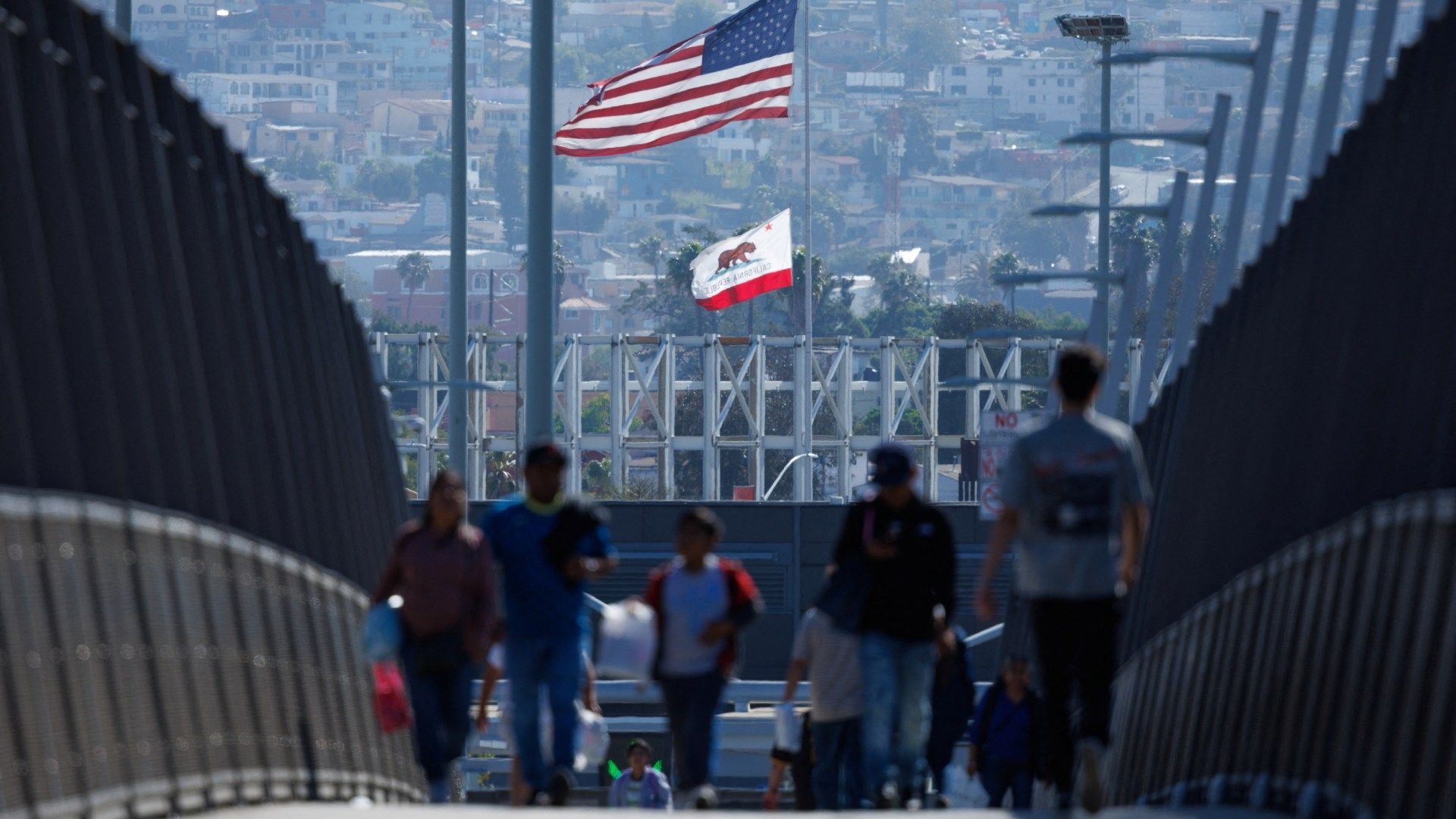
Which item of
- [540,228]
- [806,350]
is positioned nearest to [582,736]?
[540,228]

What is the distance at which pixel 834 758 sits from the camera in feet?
39.1

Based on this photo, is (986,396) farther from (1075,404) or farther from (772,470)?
(1075,404)

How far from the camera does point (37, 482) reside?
9.12 meters

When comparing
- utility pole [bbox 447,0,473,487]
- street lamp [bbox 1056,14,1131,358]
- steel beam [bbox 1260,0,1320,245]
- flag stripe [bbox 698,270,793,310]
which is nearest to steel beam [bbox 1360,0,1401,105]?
steel beam [bbox 1260,0,1320,245]

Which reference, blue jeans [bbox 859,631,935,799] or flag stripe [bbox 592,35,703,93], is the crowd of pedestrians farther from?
flag stripe [bbox 592,35,703,93]

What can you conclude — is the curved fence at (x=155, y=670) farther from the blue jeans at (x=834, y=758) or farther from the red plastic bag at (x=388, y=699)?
the blue jeans at (x=834, y=758)

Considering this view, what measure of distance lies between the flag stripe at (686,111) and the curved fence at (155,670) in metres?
18.1

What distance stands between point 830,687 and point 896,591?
144 cm

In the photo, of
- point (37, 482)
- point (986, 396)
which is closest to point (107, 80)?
point (37, 482)

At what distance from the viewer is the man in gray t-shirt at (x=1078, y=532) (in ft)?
29.5

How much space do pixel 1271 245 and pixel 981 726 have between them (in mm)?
3570

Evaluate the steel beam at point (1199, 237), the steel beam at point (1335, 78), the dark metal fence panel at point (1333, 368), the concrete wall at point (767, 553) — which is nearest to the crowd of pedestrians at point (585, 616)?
the dark metal fence panel at point (1333, 368)

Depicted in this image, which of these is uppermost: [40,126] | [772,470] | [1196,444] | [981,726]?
[40,126]

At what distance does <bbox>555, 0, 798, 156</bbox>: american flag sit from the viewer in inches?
1228
